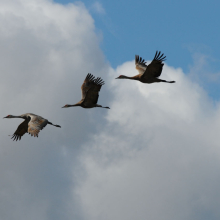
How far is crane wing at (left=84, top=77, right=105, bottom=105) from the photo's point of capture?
34.6 metres

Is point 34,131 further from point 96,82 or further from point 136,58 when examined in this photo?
point 136,58

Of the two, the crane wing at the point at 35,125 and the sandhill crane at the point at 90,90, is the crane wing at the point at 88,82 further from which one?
the crane wing at the point at 35,125

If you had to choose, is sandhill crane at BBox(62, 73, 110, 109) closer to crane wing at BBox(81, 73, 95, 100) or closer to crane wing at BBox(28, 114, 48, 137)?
crane wing at BBox(81, 73, 95, 100)

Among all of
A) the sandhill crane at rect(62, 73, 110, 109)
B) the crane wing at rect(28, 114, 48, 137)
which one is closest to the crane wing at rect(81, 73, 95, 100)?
the sandhill crane at rect(62, 73, 110, 109)

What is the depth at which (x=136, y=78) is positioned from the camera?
3394 centimetres

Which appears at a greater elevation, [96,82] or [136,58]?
[136,58]

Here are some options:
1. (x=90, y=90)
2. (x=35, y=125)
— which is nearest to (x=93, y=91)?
(x=90, y=90)

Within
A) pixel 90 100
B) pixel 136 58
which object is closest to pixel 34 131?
pixel 90 100

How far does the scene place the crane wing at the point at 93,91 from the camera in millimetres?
34625

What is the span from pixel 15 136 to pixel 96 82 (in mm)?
7641

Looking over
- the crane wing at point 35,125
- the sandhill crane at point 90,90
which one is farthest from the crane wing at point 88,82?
the crane wing at point 35,125

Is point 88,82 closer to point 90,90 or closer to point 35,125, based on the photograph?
point 90,90

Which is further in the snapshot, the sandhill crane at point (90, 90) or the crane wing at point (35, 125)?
the sandhill crane at point (90, 90)

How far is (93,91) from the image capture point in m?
35.0
